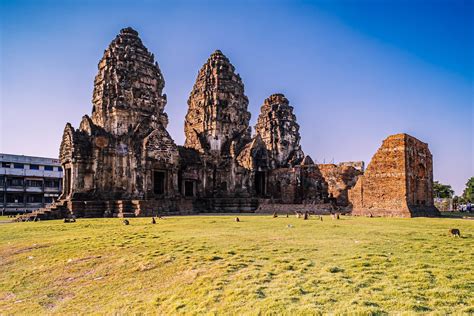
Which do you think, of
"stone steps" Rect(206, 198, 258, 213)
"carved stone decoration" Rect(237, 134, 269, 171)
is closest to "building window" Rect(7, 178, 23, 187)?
"stone steps" Rect(206, 198, 258, 213)

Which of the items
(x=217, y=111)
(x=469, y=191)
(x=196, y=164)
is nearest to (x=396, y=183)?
(x=196, y=164)

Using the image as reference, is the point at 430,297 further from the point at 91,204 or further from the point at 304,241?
the point at 91,204

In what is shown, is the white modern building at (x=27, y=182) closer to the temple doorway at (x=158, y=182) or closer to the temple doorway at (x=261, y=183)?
the temple doorway at (x=158, y=182)

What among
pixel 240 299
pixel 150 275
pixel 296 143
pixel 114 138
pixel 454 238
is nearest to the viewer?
pixel 240 299

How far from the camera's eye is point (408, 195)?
72.2 feet

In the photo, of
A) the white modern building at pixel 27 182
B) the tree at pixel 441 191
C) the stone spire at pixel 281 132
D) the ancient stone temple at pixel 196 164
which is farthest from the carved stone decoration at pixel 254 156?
the tree at pixel 441 191

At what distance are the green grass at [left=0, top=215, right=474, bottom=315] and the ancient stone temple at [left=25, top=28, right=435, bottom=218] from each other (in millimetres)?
13187

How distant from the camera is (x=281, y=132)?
137 ft

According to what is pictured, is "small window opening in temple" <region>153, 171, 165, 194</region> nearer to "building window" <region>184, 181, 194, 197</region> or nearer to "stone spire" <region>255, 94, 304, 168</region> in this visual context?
"building window" <region>184, 181, 194, 197</region>

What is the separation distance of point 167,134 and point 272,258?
22.9 metres

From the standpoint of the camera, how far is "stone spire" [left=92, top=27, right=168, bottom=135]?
28.9m

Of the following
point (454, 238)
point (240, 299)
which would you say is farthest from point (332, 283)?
point (454, 238)

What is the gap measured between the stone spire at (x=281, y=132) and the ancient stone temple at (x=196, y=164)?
3.41 m

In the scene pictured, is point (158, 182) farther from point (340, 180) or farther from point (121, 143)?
point (340, 180)
